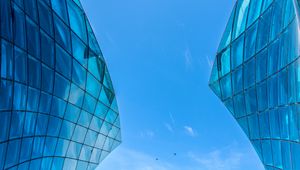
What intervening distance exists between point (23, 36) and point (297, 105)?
15.1 meters

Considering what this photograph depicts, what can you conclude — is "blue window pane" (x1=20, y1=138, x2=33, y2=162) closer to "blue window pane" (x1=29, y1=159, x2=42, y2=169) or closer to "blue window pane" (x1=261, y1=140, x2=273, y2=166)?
"blue window pane" (x1=29, y1=159, x2=42, y2=169)

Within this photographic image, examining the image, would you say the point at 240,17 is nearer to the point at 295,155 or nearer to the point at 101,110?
the point at 295,155

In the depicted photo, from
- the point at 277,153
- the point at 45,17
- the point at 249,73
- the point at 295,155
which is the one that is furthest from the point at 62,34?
the point at 277,153

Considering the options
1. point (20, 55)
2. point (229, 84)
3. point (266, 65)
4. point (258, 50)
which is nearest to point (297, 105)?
point (266, 65)

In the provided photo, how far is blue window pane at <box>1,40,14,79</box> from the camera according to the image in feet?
50.6

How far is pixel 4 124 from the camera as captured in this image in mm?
17203

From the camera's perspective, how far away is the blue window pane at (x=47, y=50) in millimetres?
19875

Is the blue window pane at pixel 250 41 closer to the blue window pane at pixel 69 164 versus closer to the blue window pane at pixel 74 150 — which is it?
the blue window pane at pixel 74 150

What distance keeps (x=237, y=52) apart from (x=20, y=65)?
16.1 metres

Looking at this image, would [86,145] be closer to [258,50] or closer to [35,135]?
[35,135]

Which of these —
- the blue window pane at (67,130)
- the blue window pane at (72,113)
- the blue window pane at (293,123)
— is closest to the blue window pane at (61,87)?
the blue window pane at (72,113)

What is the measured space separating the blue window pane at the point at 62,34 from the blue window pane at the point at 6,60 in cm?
543

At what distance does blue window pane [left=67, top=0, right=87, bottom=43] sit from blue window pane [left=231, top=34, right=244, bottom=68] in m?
12.0

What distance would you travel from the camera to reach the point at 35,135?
71.6ft
